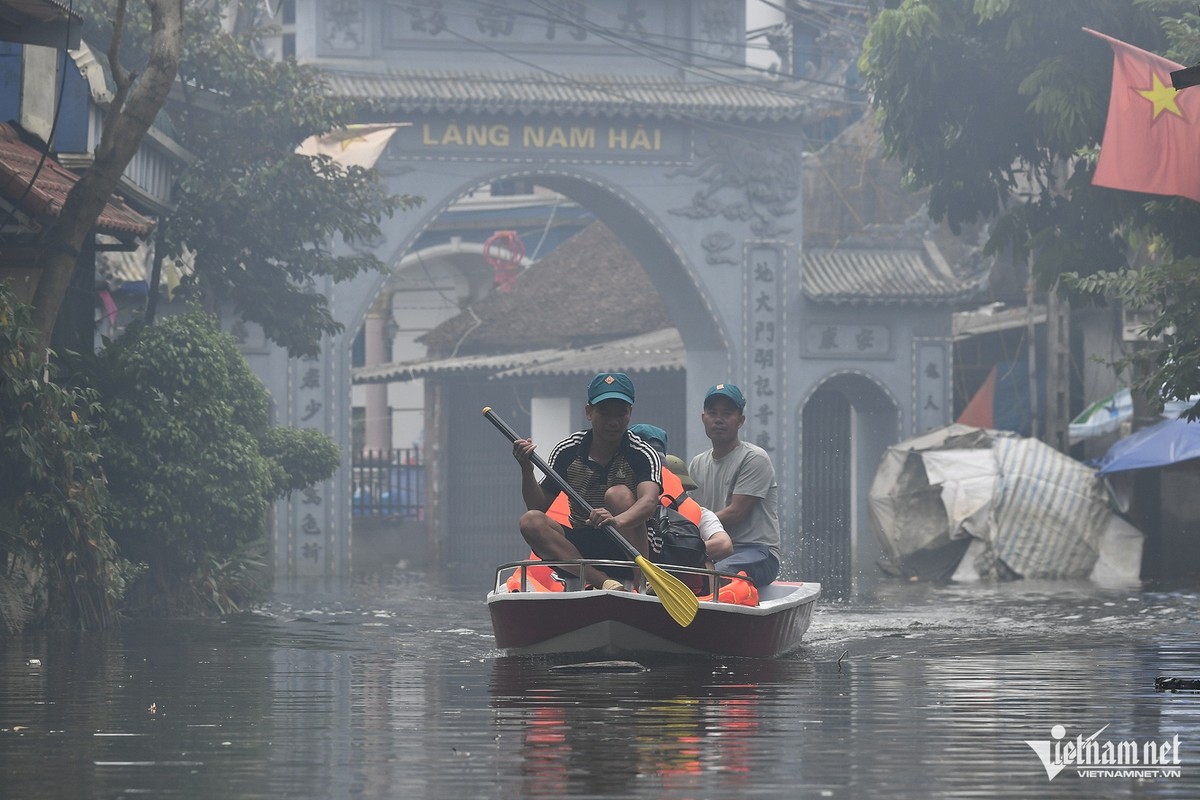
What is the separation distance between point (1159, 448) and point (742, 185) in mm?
8069

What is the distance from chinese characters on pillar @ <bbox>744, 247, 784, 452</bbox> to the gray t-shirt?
16.0m

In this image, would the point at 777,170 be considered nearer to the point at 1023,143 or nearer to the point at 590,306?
the point at 590,306

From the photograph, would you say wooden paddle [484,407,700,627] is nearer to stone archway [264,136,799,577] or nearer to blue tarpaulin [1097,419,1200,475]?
blue tarpaulin [1097,419,1200,475]

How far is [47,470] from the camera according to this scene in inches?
546

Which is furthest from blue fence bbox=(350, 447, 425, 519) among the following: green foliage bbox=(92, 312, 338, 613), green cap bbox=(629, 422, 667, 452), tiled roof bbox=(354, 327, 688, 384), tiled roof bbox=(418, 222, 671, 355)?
green cap bbox=(629, 422, 667, 452)

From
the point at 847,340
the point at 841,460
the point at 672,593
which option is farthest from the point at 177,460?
the point at 841,460

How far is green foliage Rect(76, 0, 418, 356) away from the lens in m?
21.0

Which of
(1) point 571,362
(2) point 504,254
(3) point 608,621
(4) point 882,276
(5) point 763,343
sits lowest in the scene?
(3) point 608,621

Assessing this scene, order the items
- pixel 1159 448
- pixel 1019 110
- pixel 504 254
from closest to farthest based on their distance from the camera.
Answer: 1. pixel 1019 110
2. pixel 1159 448
3. pixel 504 254

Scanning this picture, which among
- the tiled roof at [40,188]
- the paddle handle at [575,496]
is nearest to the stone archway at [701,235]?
the tiled roof at [40,188]

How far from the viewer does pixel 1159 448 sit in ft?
74.0

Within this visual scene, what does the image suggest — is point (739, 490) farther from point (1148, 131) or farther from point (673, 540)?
point (1148, 131)

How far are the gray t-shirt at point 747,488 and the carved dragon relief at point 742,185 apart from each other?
15858 mm

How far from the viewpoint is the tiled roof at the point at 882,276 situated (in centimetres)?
2883
